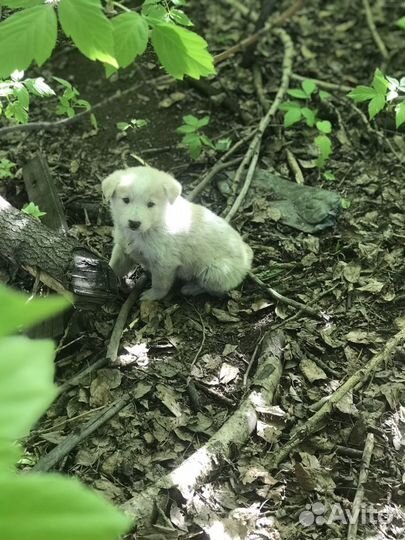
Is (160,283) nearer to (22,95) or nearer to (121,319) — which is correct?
(121,319)

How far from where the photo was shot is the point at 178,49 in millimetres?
1916

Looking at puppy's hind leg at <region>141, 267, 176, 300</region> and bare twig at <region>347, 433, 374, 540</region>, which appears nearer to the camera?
bare twig at <region>347, 433, 374, 540</region>

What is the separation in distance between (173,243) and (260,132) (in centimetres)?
216

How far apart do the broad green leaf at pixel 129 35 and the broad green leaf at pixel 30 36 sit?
36cm

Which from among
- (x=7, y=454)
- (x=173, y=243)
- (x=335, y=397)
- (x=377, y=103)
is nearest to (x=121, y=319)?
(x=173, y=243)

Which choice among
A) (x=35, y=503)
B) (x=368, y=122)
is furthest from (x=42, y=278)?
(x=368, y=122)

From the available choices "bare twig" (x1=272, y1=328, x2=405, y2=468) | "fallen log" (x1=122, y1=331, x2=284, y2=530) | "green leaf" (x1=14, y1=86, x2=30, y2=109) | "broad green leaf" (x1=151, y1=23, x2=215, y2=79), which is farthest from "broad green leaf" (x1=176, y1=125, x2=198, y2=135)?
"broad green leaf" (x1=151, y1=23, x2=215, y2=79)

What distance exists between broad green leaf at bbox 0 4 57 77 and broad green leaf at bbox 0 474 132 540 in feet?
4.49

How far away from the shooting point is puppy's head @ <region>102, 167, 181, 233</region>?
4.08 meters

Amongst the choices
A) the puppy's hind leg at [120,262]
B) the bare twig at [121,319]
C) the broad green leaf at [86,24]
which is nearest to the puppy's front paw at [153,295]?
the bare twig at [121,319]

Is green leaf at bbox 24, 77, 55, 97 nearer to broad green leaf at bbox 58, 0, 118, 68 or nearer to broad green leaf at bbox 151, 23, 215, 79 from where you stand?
broad green leaf at bbox 151, 23, 215, 79

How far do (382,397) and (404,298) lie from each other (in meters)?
1.05

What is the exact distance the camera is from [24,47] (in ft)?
5.12

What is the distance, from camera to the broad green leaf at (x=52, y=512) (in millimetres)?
472
